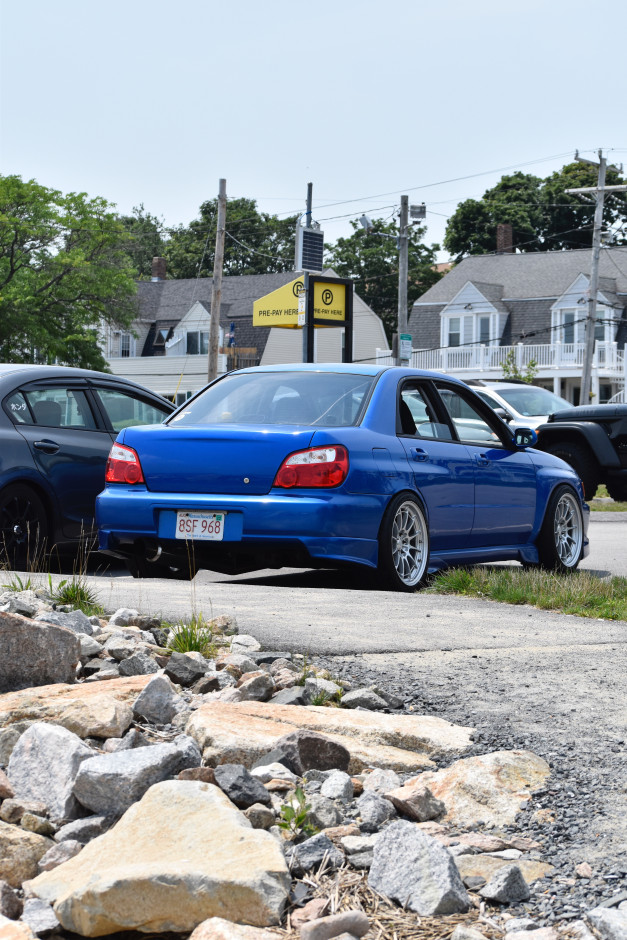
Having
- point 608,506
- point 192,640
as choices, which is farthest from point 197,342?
point 192,640

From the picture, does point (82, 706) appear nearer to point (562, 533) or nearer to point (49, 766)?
point (49, 766)

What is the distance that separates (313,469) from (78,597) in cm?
167

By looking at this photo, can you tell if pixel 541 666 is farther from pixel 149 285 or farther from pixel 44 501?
pixel 149 285

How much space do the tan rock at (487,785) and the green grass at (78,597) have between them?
9.37ft

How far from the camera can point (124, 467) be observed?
7805mm

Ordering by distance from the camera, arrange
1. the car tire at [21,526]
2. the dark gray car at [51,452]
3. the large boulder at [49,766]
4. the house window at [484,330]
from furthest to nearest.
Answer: the house window at [484,330]
the dark gray car at [51,452]
the car tire at [21,526]
the large boulder at [49,766]

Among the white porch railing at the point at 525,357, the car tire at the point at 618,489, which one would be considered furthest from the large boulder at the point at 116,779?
the white porch railing at the point at 525,357

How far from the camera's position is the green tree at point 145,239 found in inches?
4131

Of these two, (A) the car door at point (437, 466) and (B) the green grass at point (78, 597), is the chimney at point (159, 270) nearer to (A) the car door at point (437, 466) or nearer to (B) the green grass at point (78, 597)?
(A) the car door at point (437, 466)

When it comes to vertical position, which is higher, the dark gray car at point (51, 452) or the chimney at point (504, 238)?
the chimney at point (504, 238)

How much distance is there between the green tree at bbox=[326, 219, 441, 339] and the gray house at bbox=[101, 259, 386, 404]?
49.5ft

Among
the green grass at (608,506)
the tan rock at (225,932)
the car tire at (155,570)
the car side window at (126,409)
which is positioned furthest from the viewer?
the green grass at (608,506)

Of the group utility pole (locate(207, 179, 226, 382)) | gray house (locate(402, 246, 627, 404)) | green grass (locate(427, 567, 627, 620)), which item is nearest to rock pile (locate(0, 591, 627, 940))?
green grass (locate(427, 567, 627, 620))

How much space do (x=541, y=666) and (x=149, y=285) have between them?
69347 mm
